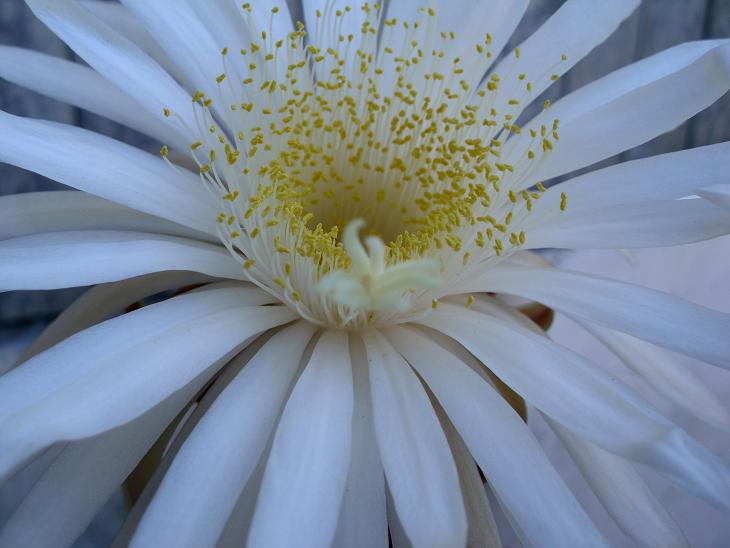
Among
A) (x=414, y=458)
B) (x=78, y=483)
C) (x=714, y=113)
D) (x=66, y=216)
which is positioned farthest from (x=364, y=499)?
(x=714, y=113)

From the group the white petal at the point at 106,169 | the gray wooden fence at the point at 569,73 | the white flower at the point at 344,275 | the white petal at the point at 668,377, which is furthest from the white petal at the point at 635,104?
the gray wooden fence at the point at 569,73

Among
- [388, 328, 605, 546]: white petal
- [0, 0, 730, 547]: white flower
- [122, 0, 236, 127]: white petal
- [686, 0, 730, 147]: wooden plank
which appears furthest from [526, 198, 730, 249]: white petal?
[686, 0, 730, 147]: wooden plank

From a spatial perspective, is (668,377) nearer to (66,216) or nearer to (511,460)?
(511,460)

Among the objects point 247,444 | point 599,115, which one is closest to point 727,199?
point 599,115

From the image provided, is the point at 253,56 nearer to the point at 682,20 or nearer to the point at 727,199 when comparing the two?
the point at 727,199

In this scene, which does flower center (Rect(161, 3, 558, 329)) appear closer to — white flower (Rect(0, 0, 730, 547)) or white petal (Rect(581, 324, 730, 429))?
white flower (Rect(0, 0, 730, 547))

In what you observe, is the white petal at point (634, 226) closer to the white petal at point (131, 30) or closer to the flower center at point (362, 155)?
the flower center at point (362, 155)
